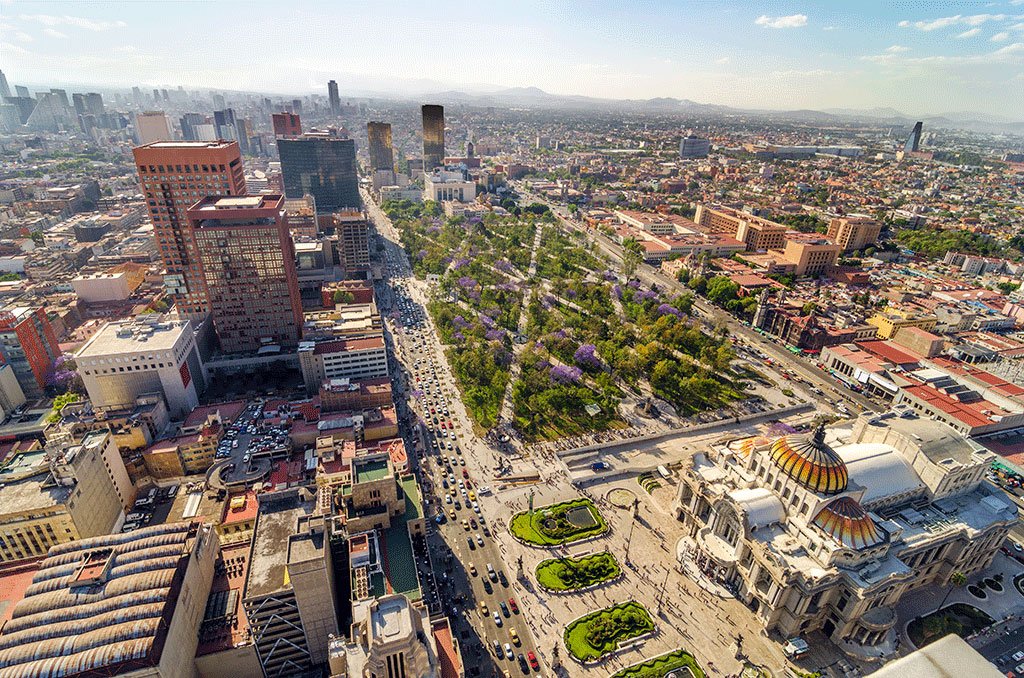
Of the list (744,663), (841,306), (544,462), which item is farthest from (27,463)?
(841,306)

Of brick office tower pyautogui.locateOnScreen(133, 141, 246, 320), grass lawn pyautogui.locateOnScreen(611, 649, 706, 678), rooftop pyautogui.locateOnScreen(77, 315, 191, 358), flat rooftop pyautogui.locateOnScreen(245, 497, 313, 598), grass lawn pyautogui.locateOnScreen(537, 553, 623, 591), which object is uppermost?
brick office tower pyautogui.locateOnScreen(133, 141, 246, 320)

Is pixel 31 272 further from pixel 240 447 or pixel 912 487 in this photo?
pixel 912 487

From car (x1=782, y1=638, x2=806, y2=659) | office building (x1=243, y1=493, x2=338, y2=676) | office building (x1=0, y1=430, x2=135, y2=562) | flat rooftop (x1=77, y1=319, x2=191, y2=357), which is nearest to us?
office building (x1=243, y1=493, x2=338, y2=676)

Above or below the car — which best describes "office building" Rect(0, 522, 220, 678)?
above

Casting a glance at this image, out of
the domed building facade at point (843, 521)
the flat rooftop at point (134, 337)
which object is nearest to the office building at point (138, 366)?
the flat rooftop at point (134, 337)

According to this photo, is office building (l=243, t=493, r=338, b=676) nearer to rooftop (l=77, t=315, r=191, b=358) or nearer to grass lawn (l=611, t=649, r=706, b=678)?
grass lawn (l=611, t=649, r=706, b=678)

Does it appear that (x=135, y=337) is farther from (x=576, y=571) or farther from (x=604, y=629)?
(x=604, y=629)

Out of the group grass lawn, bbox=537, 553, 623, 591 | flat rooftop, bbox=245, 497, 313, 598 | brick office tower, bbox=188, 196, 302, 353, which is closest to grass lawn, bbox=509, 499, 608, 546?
grass lawn, bbox=537, 553, 623, 591

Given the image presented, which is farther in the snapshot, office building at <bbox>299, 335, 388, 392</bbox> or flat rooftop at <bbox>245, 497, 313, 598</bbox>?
office building at <bbox>299, 335, 388, 392</bbox>

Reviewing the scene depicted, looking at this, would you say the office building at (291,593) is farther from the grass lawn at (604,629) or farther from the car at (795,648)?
the car at (795,648)
